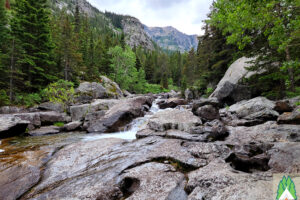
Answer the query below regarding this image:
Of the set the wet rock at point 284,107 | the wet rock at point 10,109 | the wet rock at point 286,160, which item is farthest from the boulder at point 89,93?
the wet rock at point 286,160

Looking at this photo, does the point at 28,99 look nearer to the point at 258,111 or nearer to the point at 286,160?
the point at 286,160

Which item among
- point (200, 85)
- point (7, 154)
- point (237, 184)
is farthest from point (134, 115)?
point (200, 85)

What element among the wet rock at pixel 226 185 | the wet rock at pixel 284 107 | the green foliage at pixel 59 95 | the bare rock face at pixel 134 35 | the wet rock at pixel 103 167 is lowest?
the wet rock at pixel 103 167

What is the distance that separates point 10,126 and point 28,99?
8938 millimetres

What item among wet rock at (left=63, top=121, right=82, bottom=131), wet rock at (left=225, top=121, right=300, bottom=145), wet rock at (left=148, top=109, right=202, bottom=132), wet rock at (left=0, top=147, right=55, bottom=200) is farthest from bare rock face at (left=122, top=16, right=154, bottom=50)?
wet rock at (left=225, top=121, right=300, bottom=145)

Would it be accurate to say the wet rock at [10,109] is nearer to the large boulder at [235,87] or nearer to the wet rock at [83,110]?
the wet rock at [83,110]

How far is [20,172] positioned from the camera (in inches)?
195

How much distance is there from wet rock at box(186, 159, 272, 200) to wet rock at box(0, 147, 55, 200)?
4.68m

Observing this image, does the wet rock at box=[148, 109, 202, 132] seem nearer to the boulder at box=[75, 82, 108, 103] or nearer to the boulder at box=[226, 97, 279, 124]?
the boulder at box=[226, 97, 279, 124]

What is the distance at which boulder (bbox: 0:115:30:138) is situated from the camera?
32.9 ft

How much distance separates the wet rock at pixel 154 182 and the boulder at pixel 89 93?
739 inches

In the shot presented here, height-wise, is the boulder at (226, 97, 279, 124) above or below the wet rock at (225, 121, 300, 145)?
above

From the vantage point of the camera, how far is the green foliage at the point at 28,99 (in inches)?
663

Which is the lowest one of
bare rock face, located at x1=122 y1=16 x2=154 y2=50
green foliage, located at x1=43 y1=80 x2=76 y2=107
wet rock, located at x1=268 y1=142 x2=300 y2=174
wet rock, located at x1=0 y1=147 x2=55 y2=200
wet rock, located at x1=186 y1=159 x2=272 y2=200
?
wet rock, located at x1=0 y1=147 x2=55 y2=200
